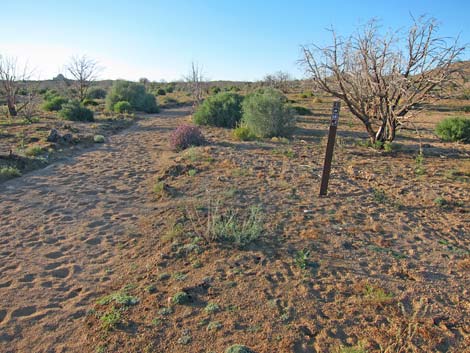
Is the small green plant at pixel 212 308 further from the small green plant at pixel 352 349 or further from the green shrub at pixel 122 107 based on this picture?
the green shrub at pixel 122 107

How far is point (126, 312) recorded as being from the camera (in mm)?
3424

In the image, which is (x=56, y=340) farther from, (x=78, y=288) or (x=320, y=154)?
(x=320, y=154)

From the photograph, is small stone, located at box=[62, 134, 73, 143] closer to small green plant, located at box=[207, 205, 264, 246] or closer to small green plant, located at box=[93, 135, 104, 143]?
small green plant, located at box=[93, 135, 104, 143]

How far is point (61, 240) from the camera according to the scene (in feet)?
16.5

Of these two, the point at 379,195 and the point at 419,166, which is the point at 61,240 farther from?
the point at 419,166

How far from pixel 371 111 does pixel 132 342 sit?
952cm

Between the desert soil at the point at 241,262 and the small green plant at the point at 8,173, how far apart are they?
9.1 inches

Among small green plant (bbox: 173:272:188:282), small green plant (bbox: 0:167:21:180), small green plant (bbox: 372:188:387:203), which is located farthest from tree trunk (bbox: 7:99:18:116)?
small green plant (bbox: 372:188:387:203)

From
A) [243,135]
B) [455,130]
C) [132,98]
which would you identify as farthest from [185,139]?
[132,98]

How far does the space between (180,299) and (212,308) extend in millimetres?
348

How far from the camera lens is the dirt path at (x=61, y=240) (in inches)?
133

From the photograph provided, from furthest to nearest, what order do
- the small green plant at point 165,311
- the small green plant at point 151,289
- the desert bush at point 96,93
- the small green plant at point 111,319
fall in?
1. the desert bush at point 96,93
2. the small green plant at point 151,289
3. the small green plant at point 165,311
4. the small green plant at point 111,319

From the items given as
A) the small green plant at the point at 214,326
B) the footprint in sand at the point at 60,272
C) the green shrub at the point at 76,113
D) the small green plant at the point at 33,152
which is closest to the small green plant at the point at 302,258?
the small green plant at the point at 214,326

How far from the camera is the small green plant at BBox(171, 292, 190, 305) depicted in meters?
3.51
